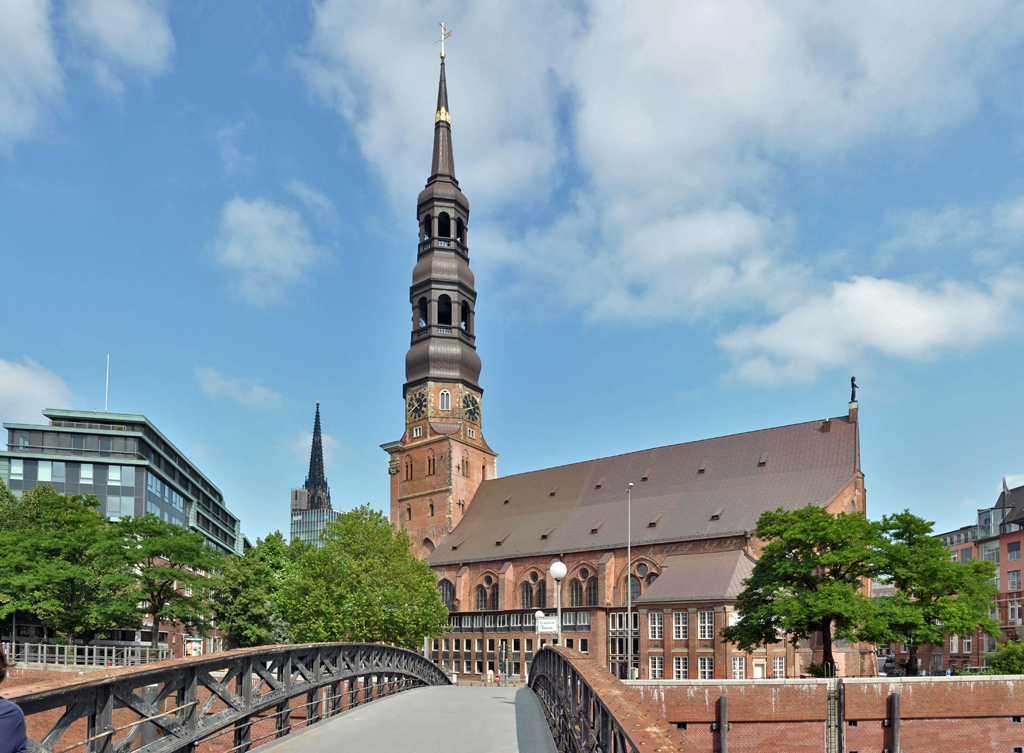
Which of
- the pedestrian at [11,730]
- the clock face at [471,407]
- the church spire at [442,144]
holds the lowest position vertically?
the pedestrian at [11,730]

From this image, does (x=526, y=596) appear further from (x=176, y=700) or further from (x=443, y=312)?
(x=176, y=700)

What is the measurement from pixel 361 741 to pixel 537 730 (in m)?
3.15

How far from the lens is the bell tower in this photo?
8262 cm

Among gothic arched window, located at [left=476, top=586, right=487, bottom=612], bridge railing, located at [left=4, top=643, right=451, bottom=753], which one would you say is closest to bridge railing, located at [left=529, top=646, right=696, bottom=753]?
bridge railing, located at [left=4, top=643, right=451, bottom=753]

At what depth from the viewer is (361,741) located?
1096cm

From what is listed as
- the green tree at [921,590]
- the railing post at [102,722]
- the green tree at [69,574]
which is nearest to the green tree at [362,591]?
the green tree at [69,574]

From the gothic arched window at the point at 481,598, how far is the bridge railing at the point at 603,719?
2281 inches

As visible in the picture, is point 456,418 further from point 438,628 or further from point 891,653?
point 891,653

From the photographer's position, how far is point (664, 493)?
68.6 metres

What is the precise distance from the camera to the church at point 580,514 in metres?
53.8

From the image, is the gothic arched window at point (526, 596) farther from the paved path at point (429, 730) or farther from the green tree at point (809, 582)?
the paved path at point (429, 730)

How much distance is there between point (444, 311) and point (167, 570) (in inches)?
1706

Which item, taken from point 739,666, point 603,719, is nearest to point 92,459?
point 739,666

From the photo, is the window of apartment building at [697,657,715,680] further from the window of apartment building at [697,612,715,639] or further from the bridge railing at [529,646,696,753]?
the bridge railing at [529,646,696,753]
